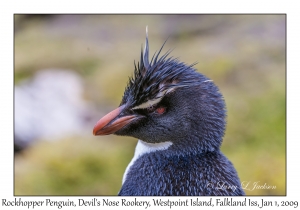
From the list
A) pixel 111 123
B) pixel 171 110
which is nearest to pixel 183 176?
pixel 171 110

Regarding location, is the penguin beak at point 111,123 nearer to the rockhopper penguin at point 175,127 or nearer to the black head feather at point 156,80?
the rockhopper penguin at point 175,127

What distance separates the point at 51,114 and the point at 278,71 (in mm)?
5071

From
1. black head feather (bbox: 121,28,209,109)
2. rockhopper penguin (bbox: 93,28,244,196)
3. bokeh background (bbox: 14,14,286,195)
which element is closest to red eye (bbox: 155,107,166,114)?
rockhopper penguin (bbox: 93,28,244,196)

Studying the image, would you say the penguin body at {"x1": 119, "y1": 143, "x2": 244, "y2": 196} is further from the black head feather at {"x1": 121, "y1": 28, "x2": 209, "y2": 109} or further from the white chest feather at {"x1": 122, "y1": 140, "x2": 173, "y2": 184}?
the black head feather at {"x1": 121, "y1": 28, "x2": 209, "y2": 109}

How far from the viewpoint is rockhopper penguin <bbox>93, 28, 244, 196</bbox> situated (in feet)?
9.46

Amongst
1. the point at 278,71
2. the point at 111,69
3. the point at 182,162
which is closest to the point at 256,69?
the point at 278,71

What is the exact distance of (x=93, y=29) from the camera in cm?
1322

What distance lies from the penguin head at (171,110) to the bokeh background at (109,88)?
2866mm

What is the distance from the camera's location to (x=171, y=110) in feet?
9.48

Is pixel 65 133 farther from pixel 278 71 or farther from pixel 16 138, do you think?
pixel 278 71

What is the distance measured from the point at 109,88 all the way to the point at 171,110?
6.26 metres

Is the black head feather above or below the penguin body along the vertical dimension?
above

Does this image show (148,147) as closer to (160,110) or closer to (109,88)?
(160,110)
